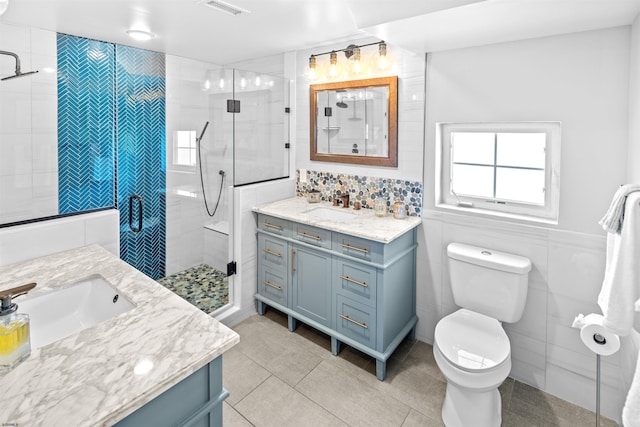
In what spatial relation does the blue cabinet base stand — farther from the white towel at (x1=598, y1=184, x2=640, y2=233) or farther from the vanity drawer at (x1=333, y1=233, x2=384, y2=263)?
the white towel at (x1=598, y1=184, x2=640, y2=233)

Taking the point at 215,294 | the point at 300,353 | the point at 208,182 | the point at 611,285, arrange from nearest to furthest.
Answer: the point at 611,285 → the point at 300,353 → the point at 215,294 → the point at 208,182

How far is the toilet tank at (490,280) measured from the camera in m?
2.07

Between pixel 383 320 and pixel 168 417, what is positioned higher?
→ pixel 168 417

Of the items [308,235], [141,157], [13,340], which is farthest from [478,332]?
[141,157]

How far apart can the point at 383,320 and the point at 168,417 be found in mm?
1523

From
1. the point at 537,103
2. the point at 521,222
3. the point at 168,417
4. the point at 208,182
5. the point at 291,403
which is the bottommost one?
the point at 291,403

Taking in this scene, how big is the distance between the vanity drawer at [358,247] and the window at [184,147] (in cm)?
176

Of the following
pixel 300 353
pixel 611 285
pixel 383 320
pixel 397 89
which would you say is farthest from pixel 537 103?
pixel 300 353

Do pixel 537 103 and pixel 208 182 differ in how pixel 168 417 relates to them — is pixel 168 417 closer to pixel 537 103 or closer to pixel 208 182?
pixel 537 103

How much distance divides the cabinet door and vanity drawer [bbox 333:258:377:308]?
0.08 meters

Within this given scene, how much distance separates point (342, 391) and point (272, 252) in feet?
3.75

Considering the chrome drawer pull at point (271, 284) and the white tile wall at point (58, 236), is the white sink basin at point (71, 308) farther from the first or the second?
the chrome drawer pull at point (271, 284)

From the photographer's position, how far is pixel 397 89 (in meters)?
2.59

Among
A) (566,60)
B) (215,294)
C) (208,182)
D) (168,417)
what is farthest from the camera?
(208,182)
